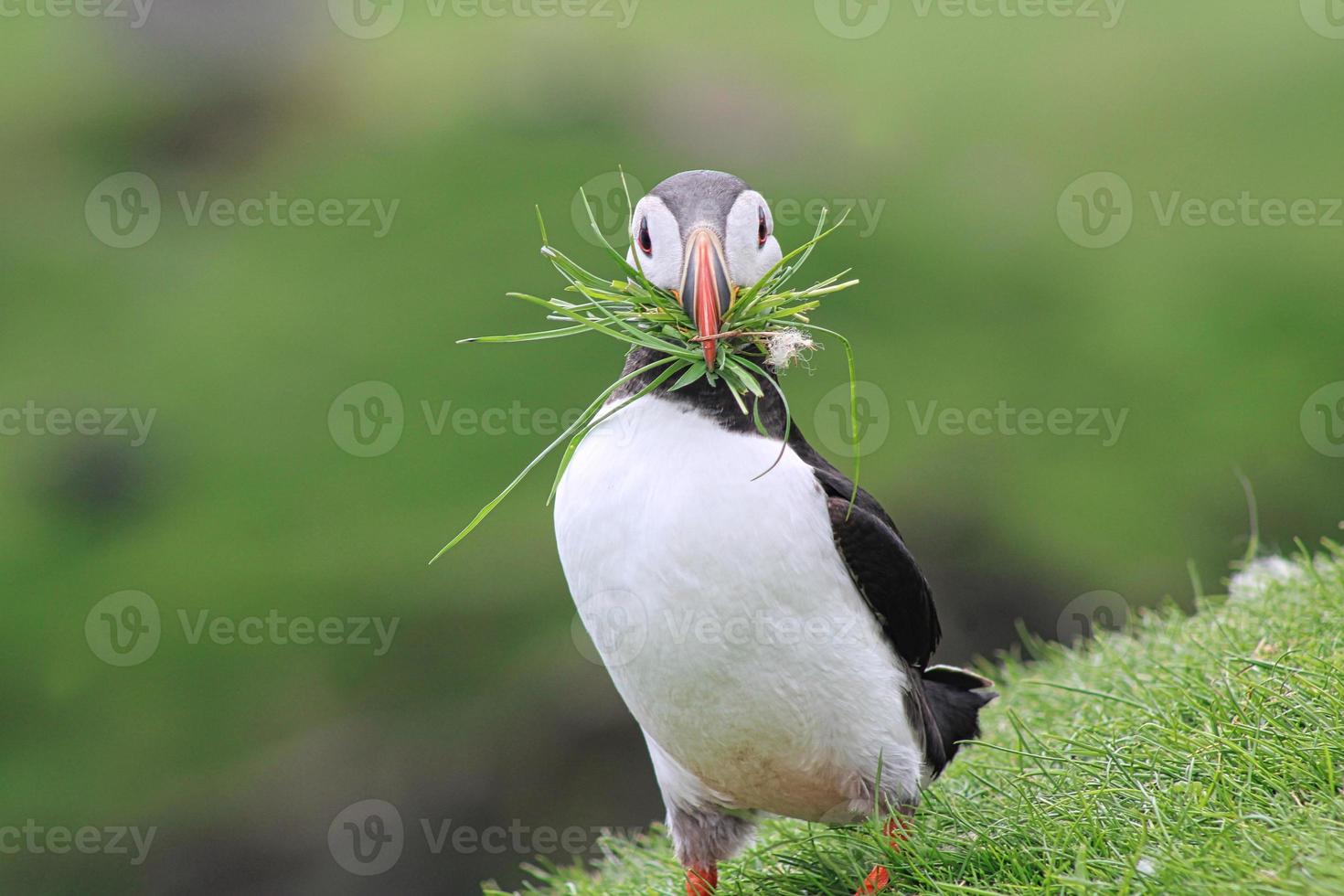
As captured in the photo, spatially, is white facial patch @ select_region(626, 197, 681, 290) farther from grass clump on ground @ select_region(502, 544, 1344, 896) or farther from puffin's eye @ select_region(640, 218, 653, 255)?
grass clump on ground @ select_region(502, 544, 1344, 896)

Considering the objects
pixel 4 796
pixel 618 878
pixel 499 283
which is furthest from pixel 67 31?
pixel 618 878

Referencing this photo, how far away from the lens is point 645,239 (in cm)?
364

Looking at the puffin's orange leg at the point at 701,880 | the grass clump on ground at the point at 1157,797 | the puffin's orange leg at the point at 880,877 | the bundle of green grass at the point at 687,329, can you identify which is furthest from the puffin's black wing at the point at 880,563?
the puffin's orange leg at the point at 701,880

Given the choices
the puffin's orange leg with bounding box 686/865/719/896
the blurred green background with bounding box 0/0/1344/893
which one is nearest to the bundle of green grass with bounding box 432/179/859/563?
the puffin's orange leg with bounding box 686/865/719/896

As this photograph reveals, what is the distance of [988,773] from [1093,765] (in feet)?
2.72

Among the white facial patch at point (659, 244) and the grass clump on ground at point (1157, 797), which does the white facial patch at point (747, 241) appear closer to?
the white facial patch at point (659, 244)

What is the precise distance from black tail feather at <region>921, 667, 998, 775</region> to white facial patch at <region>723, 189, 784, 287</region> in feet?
4.98

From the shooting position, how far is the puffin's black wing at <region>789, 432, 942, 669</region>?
12.3 ft

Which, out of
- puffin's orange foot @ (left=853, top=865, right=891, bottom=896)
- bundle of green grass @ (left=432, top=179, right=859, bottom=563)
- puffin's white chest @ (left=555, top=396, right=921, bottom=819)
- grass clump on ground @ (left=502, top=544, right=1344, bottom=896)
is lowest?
puffin's orange foot @ (left=853, top=865, right=891, bottom=896)

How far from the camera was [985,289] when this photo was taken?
11227mm

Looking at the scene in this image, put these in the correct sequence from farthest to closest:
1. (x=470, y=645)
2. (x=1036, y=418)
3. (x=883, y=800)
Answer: (x=1036, y=418)
(x=470, y=645)
(x=883, y=800)

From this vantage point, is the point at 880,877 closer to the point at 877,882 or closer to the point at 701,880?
the point at 877,882

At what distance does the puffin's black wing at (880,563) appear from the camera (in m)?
3.74

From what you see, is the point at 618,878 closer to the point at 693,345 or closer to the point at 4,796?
the point at 693,345
